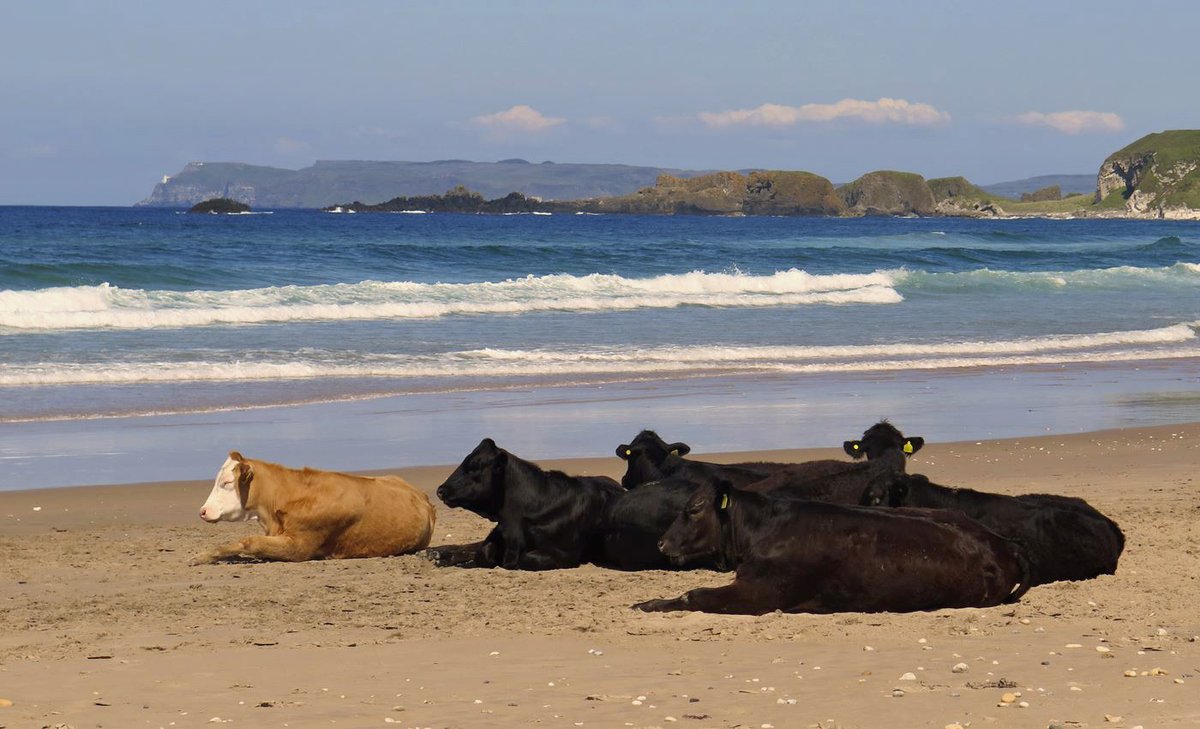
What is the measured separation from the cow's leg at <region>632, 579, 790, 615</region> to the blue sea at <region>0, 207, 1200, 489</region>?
628 centimetres

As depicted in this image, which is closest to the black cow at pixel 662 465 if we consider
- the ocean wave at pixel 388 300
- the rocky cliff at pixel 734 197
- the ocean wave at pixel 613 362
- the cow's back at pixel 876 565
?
the cow's back at pixel 876 565

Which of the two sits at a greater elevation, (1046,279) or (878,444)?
(878,444)

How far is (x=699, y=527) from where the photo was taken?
27.3 ft

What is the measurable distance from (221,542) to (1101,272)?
1901 inches

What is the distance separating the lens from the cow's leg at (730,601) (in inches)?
301

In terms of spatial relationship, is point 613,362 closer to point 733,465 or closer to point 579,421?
point 579,421

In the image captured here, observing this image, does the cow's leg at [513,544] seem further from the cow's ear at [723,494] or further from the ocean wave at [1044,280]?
the ocean wave at [1044,280]

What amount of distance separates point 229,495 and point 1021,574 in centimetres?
505

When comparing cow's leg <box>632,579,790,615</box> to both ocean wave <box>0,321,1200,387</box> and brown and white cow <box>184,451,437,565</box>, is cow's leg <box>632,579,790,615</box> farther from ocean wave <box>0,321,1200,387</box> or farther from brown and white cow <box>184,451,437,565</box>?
ocean wave <box>0,321,1200,387</box>

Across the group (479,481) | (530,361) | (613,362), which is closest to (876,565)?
(479,481)

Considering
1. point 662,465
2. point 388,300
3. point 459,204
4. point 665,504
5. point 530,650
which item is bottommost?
point 530,650

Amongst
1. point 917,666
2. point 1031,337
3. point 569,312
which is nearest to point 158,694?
point 917,666

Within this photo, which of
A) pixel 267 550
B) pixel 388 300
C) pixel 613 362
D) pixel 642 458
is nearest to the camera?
pixel 267 550

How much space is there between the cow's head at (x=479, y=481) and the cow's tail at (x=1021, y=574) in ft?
10.6
